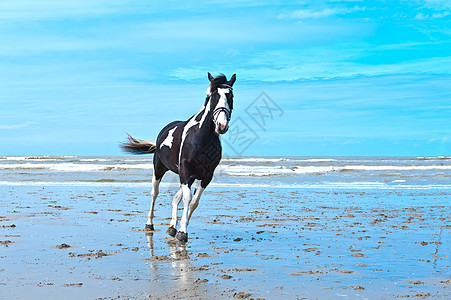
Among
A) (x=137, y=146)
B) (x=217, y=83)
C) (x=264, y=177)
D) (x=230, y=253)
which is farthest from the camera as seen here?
(x=264, y=177)

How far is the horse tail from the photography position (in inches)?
392

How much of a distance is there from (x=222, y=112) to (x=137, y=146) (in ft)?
12.6

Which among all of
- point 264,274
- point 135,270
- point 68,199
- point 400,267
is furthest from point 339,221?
point 68,199

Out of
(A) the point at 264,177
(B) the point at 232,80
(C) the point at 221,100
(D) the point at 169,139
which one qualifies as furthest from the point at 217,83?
(A) the point at 264,177

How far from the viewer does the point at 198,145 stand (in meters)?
7.32

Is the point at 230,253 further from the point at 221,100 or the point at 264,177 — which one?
the point at 264,177

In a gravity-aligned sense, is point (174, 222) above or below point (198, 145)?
below

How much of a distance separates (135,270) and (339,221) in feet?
17.7

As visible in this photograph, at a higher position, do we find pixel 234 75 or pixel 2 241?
pixel 234 75

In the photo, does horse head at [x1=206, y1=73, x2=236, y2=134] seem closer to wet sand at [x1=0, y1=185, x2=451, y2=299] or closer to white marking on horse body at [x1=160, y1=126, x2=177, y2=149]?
white marking on horse body at [x1=160, y1=126, x2=177, y2=149]

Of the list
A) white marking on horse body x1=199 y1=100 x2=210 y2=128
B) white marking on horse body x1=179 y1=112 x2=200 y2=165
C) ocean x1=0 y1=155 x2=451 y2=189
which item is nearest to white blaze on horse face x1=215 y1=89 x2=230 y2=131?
white marking on horse body x1=199 y1=100 x2=210 y2=128

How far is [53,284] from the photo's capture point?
15.2ft

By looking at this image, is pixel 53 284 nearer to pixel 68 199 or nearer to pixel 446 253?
pixel 446 253

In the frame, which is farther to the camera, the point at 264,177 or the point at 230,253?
the point at 264,177
